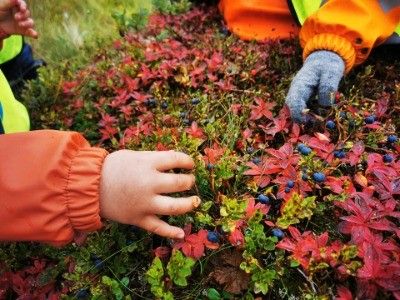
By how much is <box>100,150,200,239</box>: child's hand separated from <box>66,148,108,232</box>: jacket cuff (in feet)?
0.13

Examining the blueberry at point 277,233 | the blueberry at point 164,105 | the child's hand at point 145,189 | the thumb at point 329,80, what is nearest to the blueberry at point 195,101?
the blueberry at point 164,105

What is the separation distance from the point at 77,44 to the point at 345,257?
3347 mm

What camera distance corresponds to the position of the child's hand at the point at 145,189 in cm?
144

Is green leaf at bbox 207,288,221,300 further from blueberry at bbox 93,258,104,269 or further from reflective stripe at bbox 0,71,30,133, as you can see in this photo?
reflective stripe at bbox 0,71,30,133

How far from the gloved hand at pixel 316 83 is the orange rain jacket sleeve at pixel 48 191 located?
93cm

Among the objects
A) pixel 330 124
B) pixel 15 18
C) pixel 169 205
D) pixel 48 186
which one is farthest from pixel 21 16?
pixel 330 124

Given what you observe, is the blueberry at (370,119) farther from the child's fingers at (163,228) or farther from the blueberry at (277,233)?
the child's fingers at (163,228)

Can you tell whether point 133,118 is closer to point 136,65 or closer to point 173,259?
point 136,65

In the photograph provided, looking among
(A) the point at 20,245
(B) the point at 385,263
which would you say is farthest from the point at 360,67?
(A) the point at 20,245

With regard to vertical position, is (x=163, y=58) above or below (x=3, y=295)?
above

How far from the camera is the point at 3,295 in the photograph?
5.97ft

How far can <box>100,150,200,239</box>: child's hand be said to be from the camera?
1.44m

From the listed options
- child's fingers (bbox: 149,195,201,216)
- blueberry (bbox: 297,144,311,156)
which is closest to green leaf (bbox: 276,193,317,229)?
blueberry (bbox: 297,144,311,156)

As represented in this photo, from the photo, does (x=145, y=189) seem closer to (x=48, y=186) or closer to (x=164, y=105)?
(x=48, y=186)
